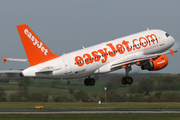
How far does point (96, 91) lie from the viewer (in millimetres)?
81000

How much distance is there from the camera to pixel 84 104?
3841 inches

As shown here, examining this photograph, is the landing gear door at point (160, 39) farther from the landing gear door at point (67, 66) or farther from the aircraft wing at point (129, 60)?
the landing gear door at point (67, 66)

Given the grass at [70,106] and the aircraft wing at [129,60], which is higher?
the aircraft wing at [129,60]

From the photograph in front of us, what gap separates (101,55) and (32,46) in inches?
410

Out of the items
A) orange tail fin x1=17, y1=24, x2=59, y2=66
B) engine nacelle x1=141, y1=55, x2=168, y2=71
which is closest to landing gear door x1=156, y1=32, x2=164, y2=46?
engine nacelle x1=141, y1=55, x2=168, y2=71

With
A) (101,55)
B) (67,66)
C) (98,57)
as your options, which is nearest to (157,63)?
(101,55)

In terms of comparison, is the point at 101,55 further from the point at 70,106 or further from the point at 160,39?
the point at 70,106

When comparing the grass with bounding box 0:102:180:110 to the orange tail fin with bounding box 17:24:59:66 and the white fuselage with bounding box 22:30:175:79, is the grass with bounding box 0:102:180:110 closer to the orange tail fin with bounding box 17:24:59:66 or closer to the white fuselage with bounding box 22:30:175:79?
the white fuselage with bounding box 22:30:175:79

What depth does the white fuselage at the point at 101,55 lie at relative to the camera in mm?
52156

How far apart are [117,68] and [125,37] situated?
4.98 metres

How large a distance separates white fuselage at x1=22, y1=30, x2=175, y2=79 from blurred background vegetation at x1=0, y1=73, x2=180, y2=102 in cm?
1347

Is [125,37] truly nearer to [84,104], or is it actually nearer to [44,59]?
[44,59]

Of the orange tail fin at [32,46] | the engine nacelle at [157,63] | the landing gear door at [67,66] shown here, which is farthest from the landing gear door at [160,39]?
the orange tail fin at [32,46]

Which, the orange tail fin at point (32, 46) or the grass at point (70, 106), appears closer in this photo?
the orange tail fin at point (32, 46)
